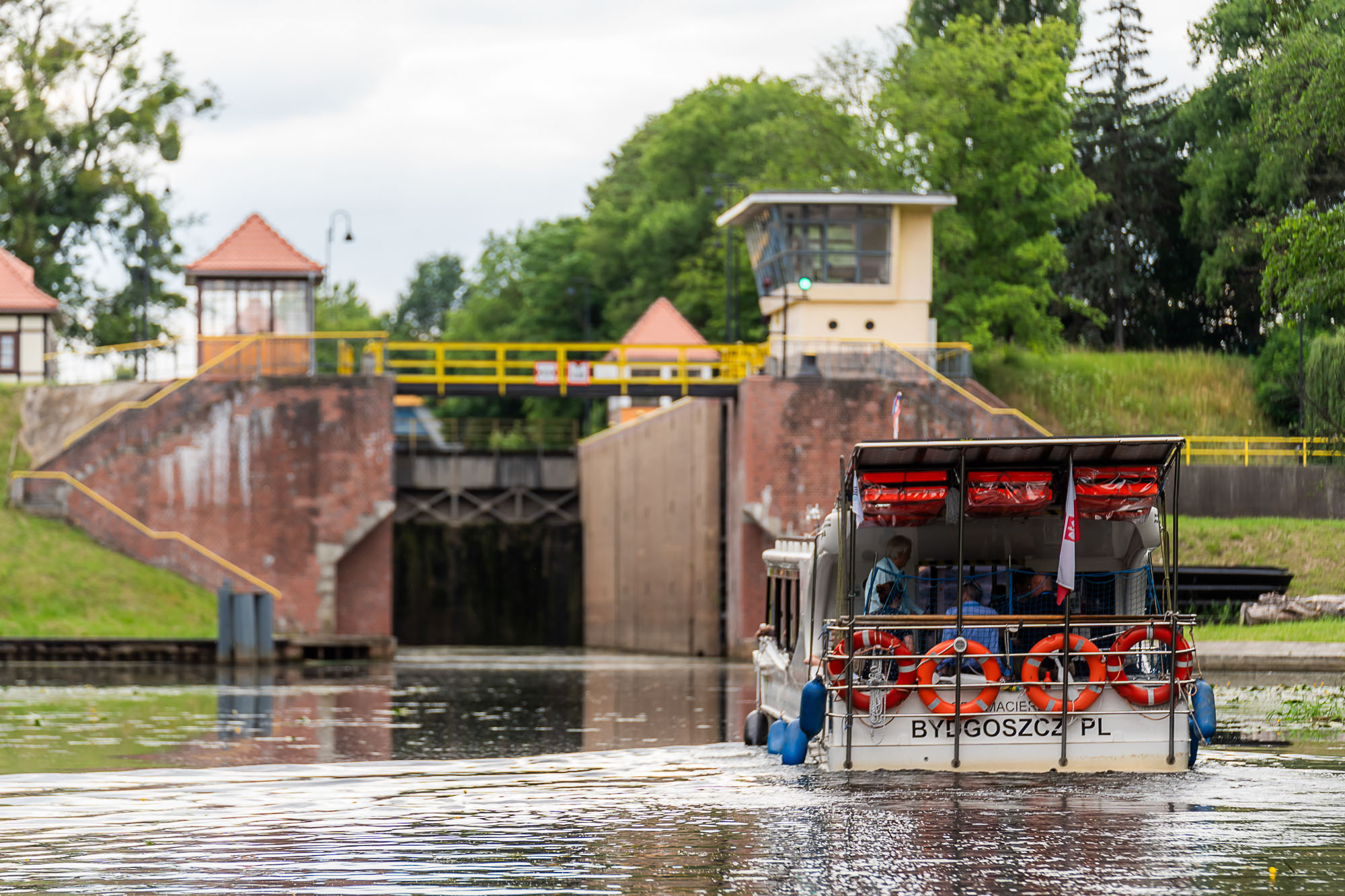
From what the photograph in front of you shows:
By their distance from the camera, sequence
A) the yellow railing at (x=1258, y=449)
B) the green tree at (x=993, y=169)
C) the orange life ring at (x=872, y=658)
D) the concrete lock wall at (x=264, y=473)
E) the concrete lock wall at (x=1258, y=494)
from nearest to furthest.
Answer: the orange life ring at (x=872, y=658), the concrete lock wall at (x=1258, y=494), the concrete lock wall at (x=264, y=473), the yellow railing at (x=1258, y=449), the green tree at (x=993, y=169)

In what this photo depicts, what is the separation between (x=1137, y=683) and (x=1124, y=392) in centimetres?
3891

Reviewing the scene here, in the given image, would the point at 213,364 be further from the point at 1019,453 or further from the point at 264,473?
the point at 1019,453

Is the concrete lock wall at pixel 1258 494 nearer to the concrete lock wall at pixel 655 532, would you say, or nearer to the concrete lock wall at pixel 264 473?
the concrete lock wall at pixel 655 532

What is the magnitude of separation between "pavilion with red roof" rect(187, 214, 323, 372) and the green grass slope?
8110 mm

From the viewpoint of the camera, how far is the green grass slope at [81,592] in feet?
137

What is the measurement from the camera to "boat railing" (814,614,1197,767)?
54.9ft

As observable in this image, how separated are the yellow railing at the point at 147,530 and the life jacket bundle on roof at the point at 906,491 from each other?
97.2 ft

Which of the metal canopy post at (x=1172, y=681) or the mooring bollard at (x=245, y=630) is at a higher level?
the metal canopy post at (x=1172, y=681)

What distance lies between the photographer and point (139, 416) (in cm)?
4628

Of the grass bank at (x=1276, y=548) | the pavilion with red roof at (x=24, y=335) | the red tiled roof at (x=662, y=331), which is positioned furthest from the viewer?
the red tiled roof at (x=662, y=331)

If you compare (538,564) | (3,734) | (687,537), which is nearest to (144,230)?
(538,564)

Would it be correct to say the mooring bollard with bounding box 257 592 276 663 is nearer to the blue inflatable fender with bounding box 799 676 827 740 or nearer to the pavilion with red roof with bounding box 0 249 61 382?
the pavilion with red roof with bounding box 0 249 61 382

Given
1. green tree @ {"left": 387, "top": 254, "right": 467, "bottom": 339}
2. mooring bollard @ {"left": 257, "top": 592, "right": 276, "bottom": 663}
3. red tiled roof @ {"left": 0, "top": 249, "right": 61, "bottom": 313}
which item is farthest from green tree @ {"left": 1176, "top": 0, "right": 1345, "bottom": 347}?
green tree @ {"left": 387, "top": 254, "right": 467, "bottom": 339}

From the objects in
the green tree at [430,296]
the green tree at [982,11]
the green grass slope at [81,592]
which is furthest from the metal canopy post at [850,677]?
the green tree at [430,296]
